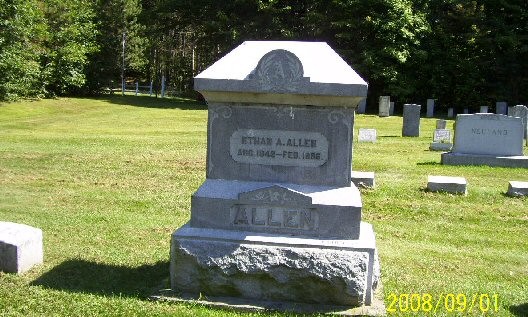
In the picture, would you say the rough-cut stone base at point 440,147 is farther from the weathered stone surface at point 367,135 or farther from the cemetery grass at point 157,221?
the weathered stone surface at point 367,135

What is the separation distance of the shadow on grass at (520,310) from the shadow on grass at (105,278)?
305 cm

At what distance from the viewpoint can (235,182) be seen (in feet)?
17.8

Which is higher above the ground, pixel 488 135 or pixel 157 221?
pixel 488 135

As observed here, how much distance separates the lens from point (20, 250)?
18.3 feet

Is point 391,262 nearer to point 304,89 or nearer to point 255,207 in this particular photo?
point 255,207

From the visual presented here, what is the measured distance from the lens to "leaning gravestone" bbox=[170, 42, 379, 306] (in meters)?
5.02

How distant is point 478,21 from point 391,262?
106 ft

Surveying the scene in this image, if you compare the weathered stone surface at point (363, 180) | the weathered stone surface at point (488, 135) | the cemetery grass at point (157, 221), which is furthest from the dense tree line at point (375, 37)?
the weathered stone surface at point (363, 180)

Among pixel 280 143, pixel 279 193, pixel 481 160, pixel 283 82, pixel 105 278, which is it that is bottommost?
pixel 105 278

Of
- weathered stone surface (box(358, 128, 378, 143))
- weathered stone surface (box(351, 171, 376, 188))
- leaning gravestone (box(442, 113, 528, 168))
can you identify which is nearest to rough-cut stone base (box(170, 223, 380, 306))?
weathered stone surface (box(351, 171, 376, 188))

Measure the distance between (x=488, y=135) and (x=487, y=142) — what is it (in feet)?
0.54
